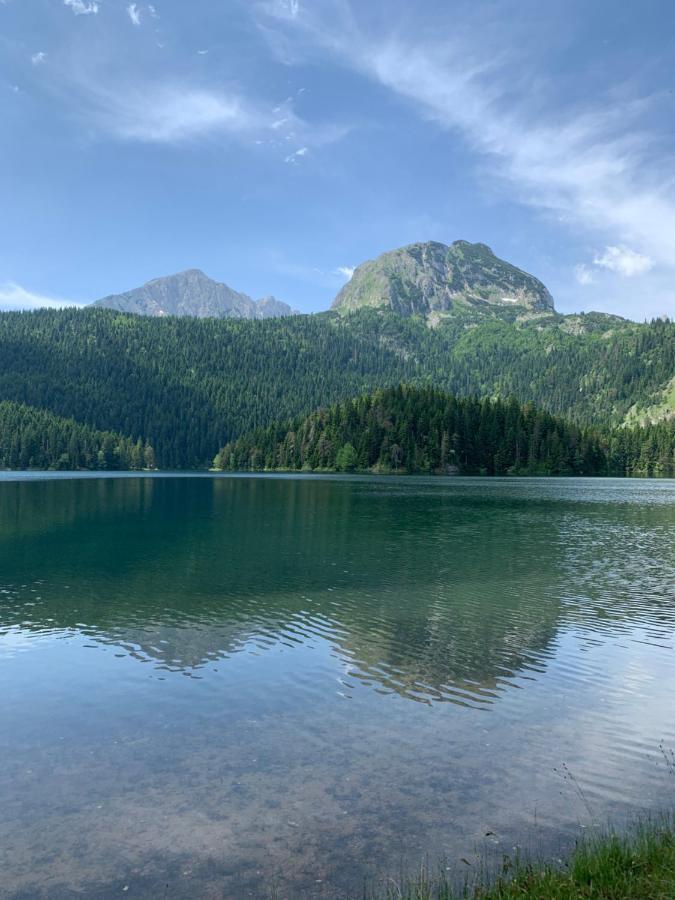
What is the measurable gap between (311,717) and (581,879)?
399 inches

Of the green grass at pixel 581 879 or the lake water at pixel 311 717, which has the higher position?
the green grass at pixel 581 879

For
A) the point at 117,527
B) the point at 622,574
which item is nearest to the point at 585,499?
the point at 622,574

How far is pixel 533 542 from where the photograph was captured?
6072 cm

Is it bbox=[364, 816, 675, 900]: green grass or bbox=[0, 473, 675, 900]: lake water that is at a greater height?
bbox=[364, 816, 675, 900]: green grass

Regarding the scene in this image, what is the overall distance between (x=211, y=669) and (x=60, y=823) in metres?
10.7

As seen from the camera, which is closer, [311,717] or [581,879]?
[581,879]

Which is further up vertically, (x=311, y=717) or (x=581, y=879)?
(x=581, y=879)

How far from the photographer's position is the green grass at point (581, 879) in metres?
9.79

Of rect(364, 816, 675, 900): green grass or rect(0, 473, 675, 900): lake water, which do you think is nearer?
rect(364, 816, 675, 900): green grass

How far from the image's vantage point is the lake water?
1211cm

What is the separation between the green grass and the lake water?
81 centimetres

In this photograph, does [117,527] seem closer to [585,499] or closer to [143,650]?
[143,650]

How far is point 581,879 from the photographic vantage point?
10219 millimetres

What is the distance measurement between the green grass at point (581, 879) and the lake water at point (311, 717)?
31.9 inches
